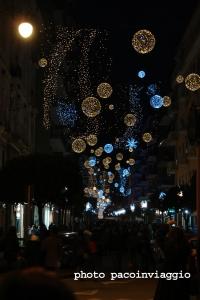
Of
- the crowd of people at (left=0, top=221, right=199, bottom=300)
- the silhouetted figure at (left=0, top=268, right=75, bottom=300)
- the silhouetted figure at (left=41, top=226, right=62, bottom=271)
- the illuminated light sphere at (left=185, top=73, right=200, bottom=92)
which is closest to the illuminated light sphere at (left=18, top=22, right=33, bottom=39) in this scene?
the crowd of people at (left=0, top=221, right=199, bottom=300)

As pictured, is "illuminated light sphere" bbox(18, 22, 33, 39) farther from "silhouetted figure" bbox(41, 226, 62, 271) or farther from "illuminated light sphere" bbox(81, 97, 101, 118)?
"illuminated light sphere" bbox(81, 97, 101, 118)

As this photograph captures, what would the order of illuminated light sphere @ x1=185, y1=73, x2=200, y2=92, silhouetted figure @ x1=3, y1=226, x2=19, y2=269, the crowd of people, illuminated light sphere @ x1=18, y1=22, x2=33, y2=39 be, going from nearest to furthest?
the crowd of people, illuminated light sphere @ x1=18, y1=22, x2=33, y2=39, silhouetted figure @ x1=3, y1=226, x2=19, y2=269, illuminated light sphere @ x1=185, y1=73, x2=200, y2=92

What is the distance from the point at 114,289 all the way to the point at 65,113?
52354 millimetres

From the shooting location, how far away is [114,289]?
70.1ft

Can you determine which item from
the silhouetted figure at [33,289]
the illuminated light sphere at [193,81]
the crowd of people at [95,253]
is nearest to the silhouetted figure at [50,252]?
the crowd of people at [95,253]

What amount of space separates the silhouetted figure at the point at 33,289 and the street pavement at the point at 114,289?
1582 cm

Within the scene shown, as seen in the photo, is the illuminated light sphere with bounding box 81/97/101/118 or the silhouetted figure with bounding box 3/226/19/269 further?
the illuminated light sphere with bounding box 81/97/101/118

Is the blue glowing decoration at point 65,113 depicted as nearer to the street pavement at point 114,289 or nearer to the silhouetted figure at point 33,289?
the street pavement at point 114,289

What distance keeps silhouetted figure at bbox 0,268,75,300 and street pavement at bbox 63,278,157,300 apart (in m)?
15.8

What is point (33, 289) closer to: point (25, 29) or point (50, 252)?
point (25, 29)

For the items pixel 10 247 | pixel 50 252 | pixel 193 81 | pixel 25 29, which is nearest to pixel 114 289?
pixel 50 252

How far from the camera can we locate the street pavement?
19109 mm

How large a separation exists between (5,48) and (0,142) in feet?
19.1

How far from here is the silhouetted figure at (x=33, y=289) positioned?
94.5 inches
